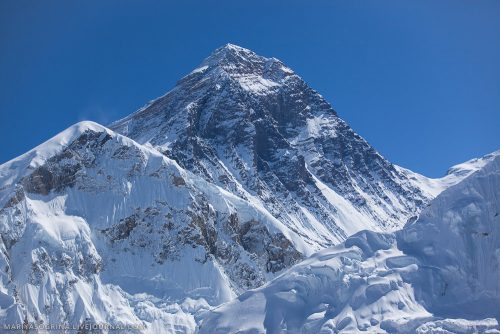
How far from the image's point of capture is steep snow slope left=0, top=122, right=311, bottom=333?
419 ft

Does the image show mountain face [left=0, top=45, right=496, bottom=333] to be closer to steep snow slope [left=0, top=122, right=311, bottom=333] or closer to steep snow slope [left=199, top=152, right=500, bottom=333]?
steep snow slope [left=0, top=122, right=311, bottom=333]

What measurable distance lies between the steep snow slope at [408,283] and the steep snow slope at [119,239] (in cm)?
2691

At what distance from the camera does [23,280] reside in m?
126

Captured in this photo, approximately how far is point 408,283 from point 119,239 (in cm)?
5869

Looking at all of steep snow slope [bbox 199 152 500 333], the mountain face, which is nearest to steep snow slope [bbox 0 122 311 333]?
the mountain face

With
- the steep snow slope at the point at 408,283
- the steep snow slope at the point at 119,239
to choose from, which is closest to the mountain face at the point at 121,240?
the steep snow slope at the point at 119,239

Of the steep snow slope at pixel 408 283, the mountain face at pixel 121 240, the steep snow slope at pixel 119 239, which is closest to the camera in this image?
the steep snow slope at pixel 408 283

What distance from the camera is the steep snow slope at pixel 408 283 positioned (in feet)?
313

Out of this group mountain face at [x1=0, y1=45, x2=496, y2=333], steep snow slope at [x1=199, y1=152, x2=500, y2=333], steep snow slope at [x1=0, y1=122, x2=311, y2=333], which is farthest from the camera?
steep snow slope at [x1=0, y1=122, x2=311, y2=333]

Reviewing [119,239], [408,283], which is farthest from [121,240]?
[408,283]

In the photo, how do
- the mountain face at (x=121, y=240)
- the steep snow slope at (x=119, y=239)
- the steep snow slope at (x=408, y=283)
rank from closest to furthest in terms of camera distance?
the steep snow slope at (x=408, y=283), the mountain face at (x=121, y=240), the steep snow slope at (x=119, y=239)

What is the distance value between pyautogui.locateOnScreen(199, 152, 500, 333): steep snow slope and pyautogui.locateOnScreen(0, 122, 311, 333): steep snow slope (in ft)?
88.3

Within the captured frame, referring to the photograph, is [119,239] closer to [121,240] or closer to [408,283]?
[121,240]

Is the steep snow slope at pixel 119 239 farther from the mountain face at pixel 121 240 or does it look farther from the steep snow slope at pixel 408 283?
the steep snow slope at pixel 408 283
